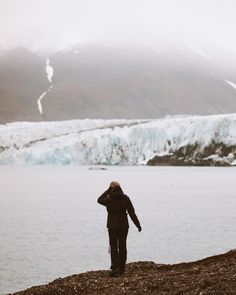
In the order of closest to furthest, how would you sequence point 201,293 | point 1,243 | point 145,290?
point 201,293 < point 145,290 < point 1,243

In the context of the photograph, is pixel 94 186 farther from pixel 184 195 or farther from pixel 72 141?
pixel 72 141

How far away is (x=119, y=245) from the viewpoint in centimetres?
1366

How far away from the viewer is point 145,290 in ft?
39.2

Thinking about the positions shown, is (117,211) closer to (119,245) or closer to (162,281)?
(119,245)

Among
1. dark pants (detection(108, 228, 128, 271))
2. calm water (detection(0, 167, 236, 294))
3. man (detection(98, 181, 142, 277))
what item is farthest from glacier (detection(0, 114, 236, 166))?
man (detection(98, 181, 142, 277))


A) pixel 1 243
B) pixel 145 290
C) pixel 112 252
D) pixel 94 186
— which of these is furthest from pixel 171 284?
pixel 94 186

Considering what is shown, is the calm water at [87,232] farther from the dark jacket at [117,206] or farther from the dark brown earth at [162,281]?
the dark jacket at [117,206]

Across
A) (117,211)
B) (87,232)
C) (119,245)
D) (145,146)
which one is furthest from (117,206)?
(145,146)

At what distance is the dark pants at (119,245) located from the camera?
533 inches

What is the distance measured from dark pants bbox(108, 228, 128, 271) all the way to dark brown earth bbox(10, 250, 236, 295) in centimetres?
36

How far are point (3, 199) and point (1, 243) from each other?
940 inches

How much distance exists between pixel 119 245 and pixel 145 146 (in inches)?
3659

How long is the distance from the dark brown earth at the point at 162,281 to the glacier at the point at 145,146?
8444cm

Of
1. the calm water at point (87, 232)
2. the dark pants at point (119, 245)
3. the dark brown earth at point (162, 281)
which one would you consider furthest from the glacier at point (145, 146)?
the dark pants at point (119, 245)
